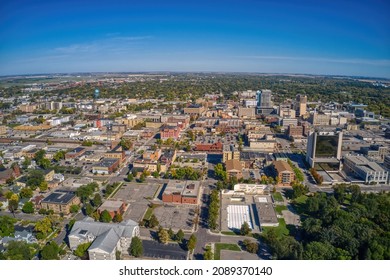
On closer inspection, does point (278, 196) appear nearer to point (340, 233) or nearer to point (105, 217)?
point (340, 233)

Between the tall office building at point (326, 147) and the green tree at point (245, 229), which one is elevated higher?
the tall office building at point (326, 147)

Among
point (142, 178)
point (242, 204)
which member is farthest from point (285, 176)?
point (142, 178)

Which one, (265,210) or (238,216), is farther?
(265,210)

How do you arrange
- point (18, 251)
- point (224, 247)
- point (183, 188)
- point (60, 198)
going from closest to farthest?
point (18, 251) → point (224, 247) → point (60, 198) → point (183, 188)

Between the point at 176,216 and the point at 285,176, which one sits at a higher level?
the point at 285,176

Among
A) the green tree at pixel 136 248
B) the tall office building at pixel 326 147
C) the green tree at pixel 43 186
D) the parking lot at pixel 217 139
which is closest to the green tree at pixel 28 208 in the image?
the green tree at pixel 43 186

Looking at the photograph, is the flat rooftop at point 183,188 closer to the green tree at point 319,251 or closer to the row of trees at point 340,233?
the row of trees at point 340,233

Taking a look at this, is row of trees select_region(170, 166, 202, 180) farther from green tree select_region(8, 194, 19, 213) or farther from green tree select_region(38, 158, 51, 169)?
green tree select_region(38, 158, 51, 169)
